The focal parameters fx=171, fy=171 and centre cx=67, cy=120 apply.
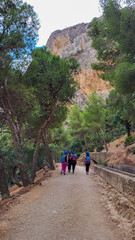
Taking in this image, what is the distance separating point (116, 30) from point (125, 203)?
1145cm

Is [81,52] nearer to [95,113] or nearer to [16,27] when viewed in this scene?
[95,113]

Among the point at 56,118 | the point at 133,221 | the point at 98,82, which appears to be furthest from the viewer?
the point at 98,82

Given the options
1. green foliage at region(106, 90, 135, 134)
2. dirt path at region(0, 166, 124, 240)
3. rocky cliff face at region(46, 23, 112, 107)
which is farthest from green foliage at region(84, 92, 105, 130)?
rocky cliff face at region(46, 23, 112, 107)

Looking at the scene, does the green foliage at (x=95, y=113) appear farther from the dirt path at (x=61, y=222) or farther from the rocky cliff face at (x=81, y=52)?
the rocky cliff face at (x=81, y=52)

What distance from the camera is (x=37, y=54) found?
466 inches

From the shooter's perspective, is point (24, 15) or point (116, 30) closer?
point (24, 15)

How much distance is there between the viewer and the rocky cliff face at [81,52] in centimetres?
6625

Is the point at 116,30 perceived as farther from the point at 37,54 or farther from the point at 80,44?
the point at 80,44

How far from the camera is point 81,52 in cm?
7562

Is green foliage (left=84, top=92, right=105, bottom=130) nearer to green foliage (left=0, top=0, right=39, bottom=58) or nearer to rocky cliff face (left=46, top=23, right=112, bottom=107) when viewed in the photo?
green foliage (left=0, top=0, right=39, bottom=58)

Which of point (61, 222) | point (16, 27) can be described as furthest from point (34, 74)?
point (61, 222)

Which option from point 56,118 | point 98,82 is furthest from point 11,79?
point 98,82

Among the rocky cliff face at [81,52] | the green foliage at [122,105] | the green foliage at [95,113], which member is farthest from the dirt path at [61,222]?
the rocky cliff face at [81,52]

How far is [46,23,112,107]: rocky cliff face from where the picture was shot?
6625 cm
